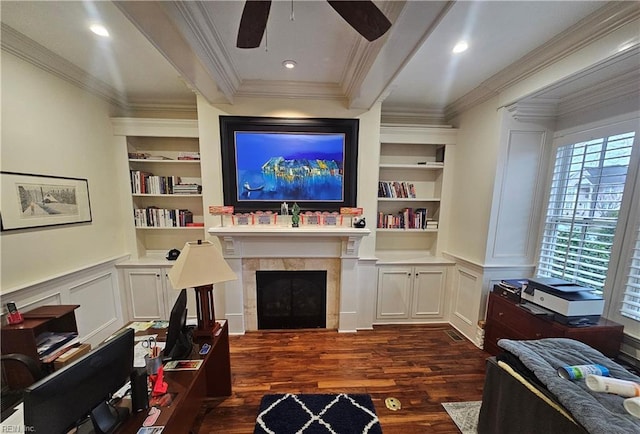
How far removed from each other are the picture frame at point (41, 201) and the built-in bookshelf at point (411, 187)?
126 inches

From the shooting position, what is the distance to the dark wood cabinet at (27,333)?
1575mm

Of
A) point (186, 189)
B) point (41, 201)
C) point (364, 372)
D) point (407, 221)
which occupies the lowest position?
point (364, 372)

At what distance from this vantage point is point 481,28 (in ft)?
5.32

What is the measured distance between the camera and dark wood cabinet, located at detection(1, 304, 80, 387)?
1575 mm

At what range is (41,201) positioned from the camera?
1974 millimetres

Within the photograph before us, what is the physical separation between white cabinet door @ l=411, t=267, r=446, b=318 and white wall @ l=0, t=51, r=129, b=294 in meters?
3.68

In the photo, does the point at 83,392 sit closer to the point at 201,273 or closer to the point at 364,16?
the point at 201,273

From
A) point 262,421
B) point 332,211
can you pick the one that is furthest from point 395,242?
point 262,421

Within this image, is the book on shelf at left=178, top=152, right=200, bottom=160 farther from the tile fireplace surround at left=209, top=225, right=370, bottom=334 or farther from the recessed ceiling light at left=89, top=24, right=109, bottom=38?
the recessed ceiling light at left=89, top=24, right=109, bottom=38

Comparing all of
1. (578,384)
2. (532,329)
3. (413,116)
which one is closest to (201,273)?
(578,384)

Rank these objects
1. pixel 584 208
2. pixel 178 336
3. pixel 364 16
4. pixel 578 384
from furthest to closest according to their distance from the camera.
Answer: pixel 584 208 < pixel 178 336 < pixel 578 384 < pixel 364 16

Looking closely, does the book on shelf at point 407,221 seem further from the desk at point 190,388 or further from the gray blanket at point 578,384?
the desk at point 190,388

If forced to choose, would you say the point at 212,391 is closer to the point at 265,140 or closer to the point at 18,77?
the point at 265,140

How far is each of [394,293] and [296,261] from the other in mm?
1327
